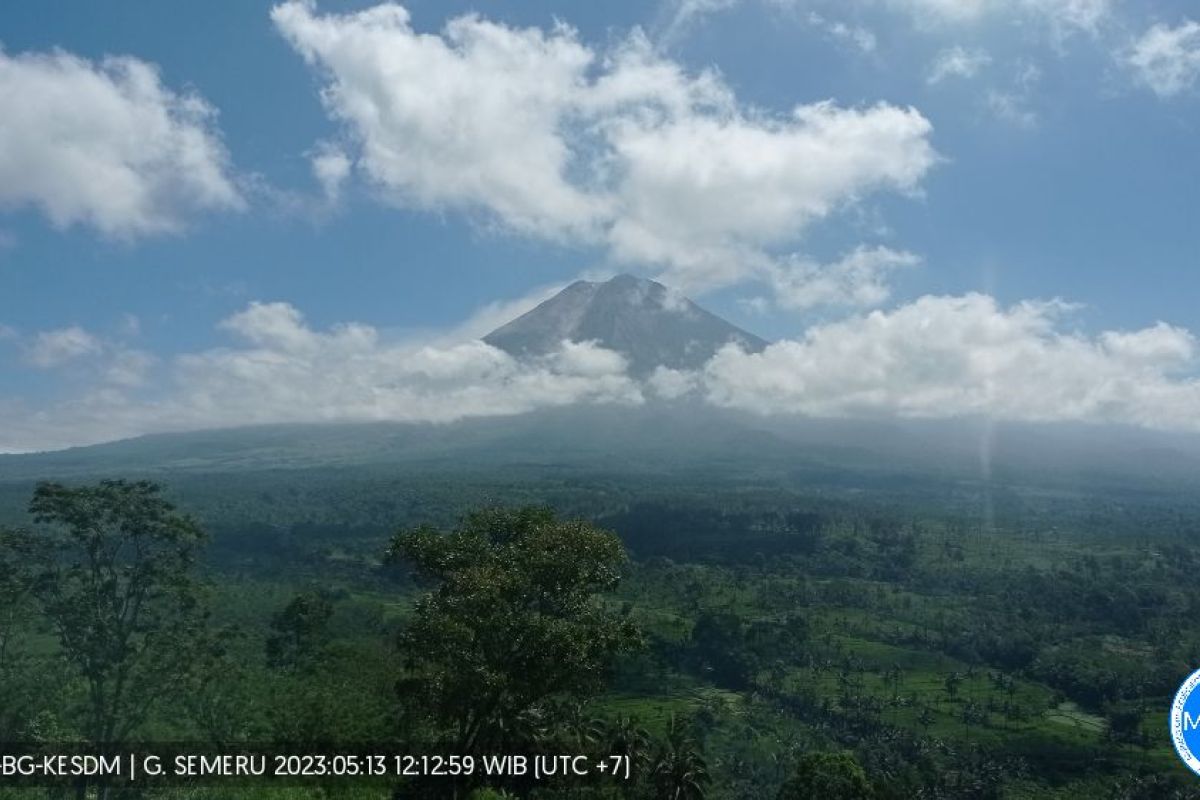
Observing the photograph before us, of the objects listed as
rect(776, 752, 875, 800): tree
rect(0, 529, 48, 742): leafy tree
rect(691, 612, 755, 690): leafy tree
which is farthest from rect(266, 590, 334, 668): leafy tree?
rect(691, 612, 755, 690): leafy tree

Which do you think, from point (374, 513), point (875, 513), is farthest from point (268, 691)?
point (875, 513)

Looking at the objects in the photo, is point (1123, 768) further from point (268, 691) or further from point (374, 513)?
point (374, 513)

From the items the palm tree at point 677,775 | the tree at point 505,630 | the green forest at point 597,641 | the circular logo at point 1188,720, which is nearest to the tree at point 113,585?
the green forest at point 597,641

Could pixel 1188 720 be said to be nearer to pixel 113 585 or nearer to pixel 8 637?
pixel 113 585

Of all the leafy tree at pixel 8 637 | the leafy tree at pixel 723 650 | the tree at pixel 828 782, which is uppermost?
the leafy tree at pixel 8 637

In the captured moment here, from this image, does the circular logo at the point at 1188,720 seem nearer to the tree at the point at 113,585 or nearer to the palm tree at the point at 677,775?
the palm tree at the point at 677,775
